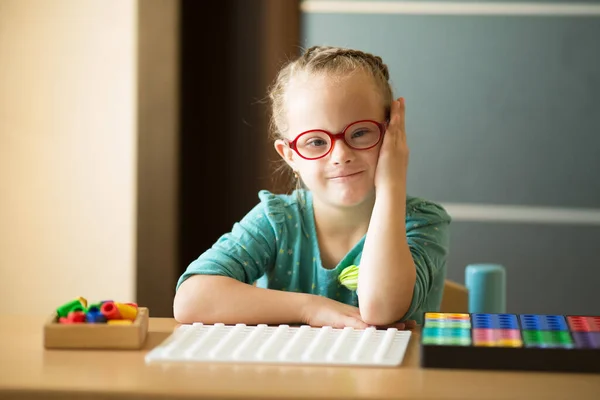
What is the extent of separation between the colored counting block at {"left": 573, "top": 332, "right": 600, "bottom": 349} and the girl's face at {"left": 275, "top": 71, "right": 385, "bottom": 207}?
1.62ft

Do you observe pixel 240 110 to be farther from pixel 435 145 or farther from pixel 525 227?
pixel 525 227

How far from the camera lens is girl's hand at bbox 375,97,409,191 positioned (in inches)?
54.2

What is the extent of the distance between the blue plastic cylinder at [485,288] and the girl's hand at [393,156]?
1.15 feet

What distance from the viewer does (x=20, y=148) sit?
103 inches

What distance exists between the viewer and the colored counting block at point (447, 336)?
998 millimetres

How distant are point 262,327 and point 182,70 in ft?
4.68

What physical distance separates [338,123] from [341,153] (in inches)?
2.1

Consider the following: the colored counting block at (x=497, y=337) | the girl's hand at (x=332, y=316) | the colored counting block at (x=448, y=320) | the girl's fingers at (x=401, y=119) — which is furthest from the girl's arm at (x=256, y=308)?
the girl's fingers at (x=401, y=119)

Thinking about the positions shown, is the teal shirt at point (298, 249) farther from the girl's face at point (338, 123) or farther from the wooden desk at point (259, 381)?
the wooden desk at point (259, 381)

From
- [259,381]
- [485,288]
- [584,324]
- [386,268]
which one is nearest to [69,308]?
[259,381]

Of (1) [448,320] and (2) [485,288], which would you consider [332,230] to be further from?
(1) [448,320]

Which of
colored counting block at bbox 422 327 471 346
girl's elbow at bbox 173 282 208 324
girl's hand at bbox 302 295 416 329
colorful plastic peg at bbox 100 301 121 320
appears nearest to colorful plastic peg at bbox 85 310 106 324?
colorful plastic peg at bbox 100 301 121 320

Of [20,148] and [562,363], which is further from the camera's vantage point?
[20,148]

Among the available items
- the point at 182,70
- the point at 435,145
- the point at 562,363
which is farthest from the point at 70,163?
the point at 562,363
